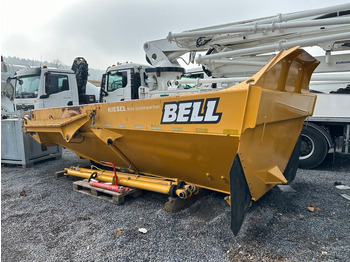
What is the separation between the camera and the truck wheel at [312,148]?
479cm

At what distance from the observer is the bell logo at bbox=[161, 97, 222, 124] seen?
7.72 feet

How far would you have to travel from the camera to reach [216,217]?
2.80 m

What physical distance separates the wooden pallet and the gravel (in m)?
0.07

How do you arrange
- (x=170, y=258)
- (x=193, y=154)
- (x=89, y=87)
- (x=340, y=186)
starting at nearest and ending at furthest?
(x=170, y=258) < (x=193, y=154) < (x=340, y=186) < (x=89, y=87)

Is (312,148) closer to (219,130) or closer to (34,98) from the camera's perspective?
(219,130)

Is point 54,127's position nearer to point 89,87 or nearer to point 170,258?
point 170,258

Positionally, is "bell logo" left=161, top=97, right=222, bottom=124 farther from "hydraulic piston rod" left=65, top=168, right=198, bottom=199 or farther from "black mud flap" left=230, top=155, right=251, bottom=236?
"hydraulic piston rod" left=65, top=168, right=198, bottom=199

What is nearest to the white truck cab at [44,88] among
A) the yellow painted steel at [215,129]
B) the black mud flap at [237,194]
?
the yellow painted steel at [215,129]

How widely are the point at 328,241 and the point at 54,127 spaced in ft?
12.0

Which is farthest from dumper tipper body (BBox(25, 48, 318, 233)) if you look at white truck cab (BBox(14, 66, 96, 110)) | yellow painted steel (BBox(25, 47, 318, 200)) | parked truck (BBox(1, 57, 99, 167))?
white truck cab (BBox(14, 66, 96, 110))

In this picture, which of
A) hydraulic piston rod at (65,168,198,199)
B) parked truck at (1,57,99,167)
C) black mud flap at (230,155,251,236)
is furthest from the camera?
parked truck at (1,57,99,167)

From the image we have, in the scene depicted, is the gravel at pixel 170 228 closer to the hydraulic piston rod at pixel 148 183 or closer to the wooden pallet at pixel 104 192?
the wooden pallet at pixel 104 192

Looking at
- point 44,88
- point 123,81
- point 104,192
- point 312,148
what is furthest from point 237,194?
point 44,88

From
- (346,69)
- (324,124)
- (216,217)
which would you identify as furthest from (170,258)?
→ (346,69)
